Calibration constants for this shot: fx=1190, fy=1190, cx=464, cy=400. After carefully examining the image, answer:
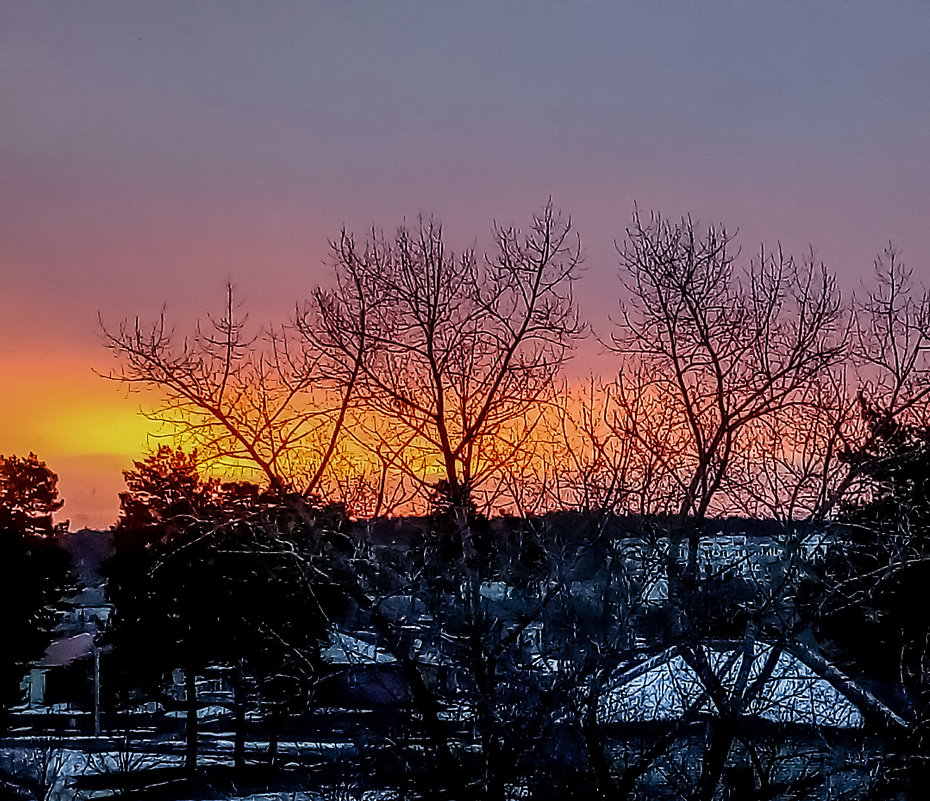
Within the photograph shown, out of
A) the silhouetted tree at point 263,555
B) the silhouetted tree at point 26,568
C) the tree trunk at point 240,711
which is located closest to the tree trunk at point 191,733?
the tree trunk at point 240,711

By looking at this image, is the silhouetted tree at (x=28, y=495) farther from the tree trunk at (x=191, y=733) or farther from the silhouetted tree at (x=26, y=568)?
the tree trunk at (x=191, y=733)

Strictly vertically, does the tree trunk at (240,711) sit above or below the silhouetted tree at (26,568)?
below

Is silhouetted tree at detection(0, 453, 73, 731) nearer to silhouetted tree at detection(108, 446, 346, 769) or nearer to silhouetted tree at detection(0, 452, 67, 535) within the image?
silhouetted tree at detection(0, 452, 67, 535)

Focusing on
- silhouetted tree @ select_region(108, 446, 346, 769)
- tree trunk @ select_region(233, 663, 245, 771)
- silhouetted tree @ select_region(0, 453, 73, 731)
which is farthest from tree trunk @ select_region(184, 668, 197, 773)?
silhouetted tree @ select_region(0, 453, 73, 731)

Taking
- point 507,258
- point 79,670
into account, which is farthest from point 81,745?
point 507,258

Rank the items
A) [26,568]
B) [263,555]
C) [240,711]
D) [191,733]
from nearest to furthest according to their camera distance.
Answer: [263,555], [240,711], [191,733], [26,568]

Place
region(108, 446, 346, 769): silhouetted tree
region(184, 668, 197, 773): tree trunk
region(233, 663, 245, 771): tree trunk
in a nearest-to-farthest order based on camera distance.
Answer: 1. region(108, 446, 346, 769): silhouetted tree
2. region(233, 663, 245, 771): tree trunk
3. region(184, 668, 197, 773): tree trunk

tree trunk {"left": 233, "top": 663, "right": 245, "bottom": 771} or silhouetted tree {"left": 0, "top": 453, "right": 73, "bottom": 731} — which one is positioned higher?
silhouetted tree {"left": 0, "top": 453, "right": 73, "bottom": 731}

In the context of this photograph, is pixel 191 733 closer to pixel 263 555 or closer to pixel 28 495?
pixel 28 495

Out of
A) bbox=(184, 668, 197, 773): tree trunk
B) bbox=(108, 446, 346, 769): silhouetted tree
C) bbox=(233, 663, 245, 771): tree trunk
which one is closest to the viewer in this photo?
bbox=(108, 446, 346, 769): silhouetted tree

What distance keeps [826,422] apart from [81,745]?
2318 cm

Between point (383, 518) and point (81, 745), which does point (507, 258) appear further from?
point (81, 745)

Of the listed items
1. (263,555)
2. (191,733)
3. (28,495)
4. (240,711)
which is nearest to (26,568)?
(28,495)

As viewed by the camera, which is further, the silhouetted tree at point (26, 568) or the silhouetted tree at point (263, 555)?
the silhouetted tree at point (26, 568)
